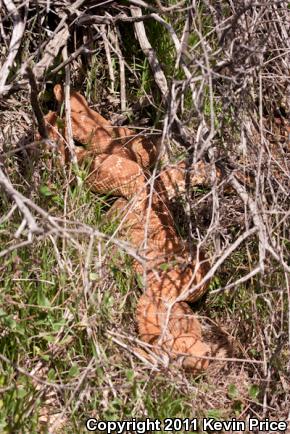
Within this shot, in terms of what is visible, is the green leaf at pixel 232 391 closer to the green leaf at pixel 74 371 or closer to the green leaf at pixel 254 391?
the green leaf at pixel 254 391

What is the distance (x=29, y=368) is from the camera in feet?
13.6

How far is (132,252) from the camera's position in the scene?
10.7ft

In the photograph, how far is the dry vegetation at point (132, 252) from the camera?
3.93 m

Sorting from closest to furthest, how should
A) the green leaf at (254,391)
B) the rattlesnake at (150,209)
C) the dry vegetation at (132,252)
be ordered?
the dry vegetation at (132,252) → the green leaf at (254,391) → the rattlesnake at (150,209)

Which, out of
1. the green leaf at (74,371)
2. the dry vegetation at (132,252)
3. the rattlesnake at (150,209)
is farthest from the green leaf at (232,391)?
the green leaf at (74,371)

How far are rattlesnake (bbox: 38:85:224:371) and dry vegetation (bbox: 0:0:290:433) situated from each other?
11cm

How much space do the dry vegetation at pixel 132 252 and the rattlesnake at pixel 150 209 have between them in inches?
4.1

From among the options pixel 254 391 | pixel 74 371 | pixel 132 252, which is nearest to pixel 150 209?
pixel 74 371

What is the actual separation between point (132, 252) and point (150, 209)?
1318 mm

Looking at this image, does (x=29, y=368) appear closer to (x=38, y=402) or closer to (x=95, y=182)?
(x=38, y=402)

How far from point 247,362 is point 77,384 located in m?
1.14

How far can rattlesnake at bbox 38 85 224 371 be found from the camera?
4477 millimetres

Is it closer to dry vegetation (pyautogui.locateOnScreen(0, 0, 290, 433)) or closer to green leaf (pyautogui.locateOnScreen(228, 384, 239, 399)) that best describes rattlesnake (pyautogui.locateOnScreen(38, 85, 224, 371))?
dry vegetation (pyautogui.locateOnScreen(0, 0, 290, 433))

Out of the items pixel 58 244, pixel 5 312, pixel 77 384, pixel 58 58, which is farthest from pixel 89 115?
pixel 77 384
